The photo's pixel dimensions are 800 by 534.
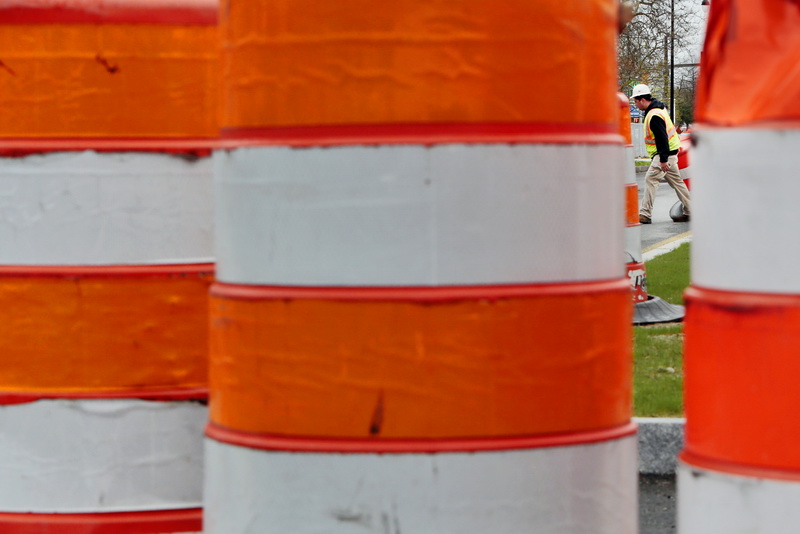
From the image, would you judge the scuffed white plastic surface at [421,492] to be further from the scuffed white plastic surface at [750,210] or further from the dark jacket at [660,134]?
the dark jacket at [660,134]

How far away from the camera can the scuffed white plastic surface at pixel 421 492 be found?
312 centimetres

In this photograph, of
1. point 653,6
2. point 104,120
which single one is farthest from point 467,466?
point 653,6

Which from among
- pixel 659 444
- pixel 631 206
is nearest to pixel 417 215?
pixel 659 444

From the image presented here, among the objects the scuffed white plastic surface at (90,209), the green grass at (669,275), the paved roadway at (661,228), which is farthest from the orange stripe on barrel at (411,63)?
the paved roadway at (661,228)

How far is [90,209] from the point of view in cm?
425

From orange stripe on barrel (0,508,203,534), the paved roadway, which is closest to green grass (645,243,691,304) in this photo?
the paved roadway

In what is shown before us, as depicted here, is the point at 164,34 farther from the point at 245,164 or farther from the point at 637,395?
the point at 637,395

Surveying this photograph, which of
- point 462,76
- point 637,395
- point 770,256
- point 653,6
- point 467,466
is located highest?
point 653,6

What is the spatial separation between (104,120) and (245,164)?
43.7 inches

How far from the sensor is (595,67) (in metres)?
3.34

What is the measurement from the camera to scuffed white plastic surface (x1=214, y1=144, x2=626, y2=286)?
3113mm

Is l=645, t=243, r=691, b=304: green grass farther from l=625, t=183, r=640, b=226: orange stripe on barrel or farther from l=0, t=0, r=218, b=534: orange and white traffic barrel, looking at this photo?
l=0, t=0, r=218, b=534: orange and white traffic barrel

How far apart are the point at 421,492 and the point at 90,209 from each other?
5.06 feet

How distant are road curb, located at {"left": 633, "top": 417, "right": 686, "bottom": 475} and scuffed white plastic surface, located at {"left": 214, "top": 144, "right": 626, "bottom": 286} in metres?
3.32
